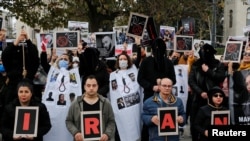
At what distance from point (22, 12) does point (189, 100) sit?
422cm

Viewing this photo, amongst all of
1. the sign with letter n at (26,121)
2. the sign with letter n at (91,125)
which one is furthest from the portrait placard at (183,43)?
the sign with letter n at (26,121)

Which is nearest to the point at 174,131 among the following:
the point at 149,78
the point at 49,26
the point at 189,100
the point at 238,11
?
the point at 149,78

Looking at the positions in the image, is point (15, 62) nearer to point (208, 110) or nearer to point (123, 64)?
point (123, 64)

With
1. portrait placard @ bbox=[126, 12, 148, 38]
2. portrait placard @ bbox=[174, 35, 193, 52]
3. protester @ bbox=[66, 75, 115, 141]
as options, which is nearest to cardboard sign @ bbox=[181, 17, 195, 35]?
portrait placard @ bbox=[174, 35, 193, 52]

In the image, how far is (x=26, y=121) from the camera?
6234 millimetres

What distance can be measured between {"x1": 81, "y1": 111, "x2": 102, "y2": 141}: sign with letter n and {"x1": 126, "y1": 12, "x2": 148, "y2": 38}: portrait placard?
3.48 metres

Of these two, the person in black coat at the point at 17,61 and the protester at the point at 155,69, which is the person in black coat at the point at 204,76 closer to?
the protester at the point at 155,69

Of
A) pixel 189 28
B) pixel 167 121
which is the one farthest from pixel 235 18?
pixel 167 121

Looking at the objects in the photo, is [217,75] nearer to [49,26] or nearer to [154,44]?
[154,44]

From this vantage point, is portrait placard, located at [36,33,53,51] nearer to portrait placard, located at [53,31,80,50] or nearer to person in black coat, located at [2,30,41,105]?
portrait placard, located at [53,31,80,50]

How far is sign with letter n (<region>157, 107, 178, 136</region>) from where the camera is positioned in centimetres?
647

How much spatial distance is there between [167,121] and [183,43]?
156 inches

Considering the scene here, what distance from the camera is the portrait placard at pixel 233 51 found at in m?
8.33

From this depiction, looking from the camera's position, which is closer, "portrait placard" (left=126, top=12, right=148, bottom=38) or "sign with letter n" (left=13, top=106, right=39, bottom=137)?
"sign with letter n" (left=13, top=106, right=39, bottom=137)
